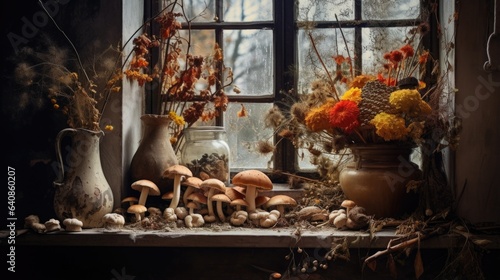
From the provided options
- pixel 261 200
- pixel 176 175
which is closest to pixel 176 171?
pixel 176 175

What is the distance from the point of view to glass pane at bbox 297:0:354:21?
231 cm

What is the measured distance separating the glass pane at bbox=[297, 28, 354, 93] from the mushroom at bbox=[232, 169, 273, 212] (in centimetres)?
56

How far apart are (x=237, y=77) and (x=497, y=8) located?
3.82 feet

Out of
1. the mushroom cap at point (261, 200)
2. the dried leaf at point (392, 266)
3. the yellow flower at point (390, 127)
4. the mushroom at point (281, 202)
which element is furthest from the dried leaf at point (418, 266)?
the mushroom cap at point (261, 200)

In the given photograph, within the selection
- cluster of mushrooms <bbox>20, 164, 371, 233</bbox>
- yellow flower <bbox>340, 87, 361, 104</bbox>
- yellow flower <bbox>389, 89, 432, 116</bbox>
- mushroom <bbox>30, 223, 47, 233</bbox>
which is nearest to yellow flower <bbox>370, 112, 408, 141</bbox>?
yellow flower <bbox>389, 89, 432, 116</bbox>

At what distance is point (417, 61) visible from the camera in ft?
6.97

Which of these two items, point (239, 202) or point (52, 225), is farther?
point (239, 202)

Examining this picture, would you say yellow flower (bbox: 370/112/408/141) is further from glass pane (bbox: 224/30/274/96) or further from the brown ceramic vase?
glass pane (bbox: 224/30/274/96)

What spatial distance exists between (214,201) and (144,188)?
0.30m

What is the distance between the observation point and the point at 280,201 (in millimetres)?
1983

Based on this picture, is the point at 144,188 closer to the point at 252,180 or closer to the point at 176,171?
the point at 176,171

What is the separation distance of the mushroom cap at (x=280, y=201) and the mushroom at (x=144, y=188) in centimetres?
47

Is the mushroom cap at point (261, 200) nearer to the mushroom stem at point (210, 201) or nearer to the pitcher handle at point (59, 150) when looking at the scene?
the mushroom stem at point (210, 201)

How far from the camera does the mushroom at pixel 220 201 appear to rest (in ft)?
6.34
